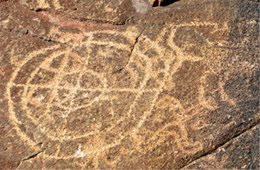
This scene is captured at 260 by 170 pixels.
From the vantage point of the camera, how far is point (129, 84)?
2.05m

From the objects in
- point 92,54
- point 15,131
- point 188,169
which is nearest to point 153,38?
point 92,54

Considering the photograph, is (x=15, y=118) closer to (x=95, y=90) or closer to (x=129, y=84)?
(x=95, y=90)

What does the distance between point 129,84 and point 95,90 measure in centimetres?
16

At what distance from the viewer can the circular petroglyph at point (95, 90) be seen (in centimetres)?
197

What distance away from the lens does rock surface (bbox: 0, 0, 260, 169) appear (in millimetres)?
1953

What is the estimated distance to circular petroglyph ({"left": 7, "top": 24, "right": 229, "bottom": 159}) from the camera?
6.45 ft

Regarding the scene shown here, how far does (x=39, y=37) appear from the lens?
2133 mm

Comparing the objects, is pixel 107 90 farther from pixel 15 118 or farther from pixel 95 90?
pixel 15 118

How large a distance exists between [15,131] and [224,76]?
38.9 inches

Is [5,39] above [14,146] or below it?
above

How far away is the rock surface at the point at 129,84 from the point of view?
1.95 metres

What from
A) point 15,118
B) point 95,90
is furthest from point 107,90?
point 15,118

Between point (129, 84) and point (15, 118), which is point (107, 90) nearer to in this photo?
point (129, 84)

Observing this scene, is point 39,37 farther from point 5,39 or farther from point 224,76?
point 224,76
